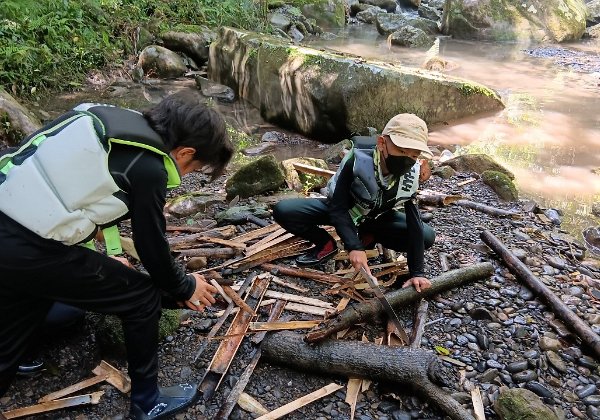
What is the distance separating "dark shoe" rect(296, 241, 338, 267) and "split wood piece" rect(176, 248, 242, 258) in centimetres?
61

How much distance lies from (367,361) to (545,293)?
6.48 feet

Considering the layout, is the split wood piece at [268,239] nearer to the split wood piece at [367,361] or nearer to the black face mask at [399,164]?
the split wood piece at [367,361]

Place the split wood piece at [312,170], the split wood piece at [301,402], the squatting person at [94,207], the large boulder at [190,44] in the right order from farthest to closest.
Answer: the large boulder at [190,44] < the split wood piece at [312,170] < the split wood piece at [301,402] < the squatting person at [94,207]

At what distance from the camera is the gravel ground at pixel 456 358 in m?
3.05

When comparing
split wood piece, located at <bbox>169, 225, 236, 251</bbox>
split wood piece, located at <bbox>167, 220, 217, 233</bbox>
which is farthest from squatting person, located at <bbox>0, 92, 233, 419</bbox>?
split wood piece, located at <bbox>167, 220, 217, 233</bbox>

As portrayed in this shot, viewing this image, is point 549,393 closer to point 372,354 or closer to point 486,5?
point 372,354

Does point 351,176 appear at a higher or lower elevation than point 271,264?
higher

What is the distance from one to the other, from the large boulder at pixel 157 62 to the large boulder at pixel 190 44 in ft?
3.02

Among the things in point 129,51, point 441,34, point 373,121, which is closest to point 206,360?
point 373,121

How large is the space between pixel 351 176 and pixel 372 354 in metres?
1.46

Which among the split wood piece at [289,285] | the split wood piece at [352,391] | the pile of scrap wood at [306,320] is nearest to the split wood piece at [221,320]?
the pile of scrap wood at [306,320]

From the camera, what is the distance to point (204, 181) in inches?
288

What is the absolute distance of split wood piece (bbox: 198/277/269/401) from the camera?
3.14m

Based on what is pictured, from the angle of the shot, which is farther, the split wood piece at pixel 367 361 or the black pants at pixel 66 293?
the split wood piece at pixel 367 361
